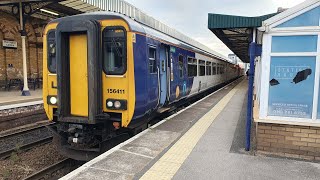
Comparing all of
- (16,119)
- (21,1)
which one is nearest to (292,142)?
(16,119)

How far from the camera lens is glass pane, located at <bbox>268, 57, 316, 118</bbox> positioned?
15.3ft

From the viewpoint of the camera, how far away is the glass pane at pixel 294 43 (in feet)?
15.1

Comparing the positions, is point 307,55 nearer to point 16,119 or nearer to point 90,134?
point 90,134

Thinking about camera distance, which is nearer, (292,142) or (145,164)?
(145,164)

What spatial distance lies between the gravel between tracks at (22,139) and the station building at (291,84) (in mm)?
5791

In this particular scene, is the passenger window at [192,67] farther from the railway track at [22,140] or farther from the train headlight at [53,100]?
the train headlight at [53,100]

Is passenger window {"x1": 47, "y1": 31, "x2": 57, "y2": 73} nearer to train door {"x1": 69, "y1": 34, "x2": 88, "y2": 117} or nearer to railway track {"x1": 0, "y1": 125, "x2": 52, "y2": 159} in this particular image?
train door {"x1": 69, "y1": 34, "x2": 88, "y2": 117}

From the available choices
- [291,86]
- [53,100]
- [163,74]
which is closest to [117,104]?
[53,100]

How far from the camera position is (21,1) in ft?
42.9

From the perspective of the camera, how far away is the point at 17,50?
16.5 m

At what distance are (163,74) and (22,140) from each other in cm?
442

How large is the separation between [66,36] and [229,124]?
4799mm

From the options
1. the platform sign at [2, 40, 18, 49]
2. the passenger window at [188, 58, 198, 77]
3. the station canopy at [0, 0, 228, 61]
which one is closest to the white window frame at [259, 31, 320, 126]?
the passenger window at [188, 58, 198, 77]

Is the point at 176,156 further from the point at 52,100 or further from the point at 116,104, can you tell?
the point at 52,100
